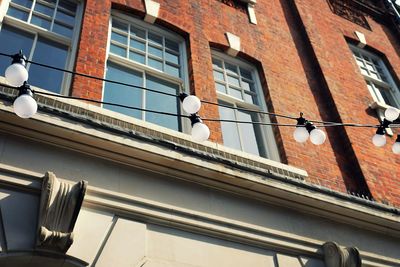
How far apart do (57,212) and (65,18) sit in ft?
13.6

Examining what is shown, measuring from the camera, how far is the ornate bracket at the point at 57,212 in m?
4.19

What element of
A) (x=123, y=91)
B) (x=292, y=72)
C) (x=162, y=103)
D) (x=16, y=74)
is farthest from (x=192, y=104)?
(x=292, y=72)

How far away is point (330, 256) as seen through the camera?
19.3 feet

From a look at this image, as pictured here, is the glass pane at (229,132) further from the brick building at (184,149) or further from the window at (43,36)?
the window at (43,36)

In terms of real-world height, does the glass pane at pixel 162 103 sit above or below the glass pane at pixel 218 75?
below

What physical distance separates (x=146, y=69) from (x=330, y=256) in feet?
13.5

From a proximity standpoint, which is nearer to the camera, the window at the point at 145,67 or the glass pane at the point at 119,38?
the window at the point at 145,67

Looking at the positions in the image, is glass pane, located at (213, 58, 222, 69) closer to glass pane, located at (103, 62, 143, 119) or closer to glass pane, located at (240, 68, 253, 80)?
glass pane, located at (240, 68, 253, 80)

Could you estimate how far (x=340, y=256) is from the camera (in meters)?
5.81

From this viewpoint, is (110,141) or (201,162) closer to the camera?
(110,141)

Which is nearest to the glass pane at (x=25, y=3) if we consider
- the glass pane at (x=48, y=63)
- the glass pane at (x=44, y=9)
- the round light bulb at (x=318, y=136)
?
the glass pane at (x=44, y=9)

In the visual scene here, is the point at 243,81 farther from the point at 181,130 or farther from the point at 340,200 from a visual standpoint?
the point at 340,200

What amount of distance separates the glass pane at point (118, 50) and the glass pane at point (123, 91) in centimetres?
29

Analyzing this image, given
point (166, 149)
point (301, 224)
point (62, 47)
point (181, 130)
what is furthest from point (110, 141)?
point (301, 224)
